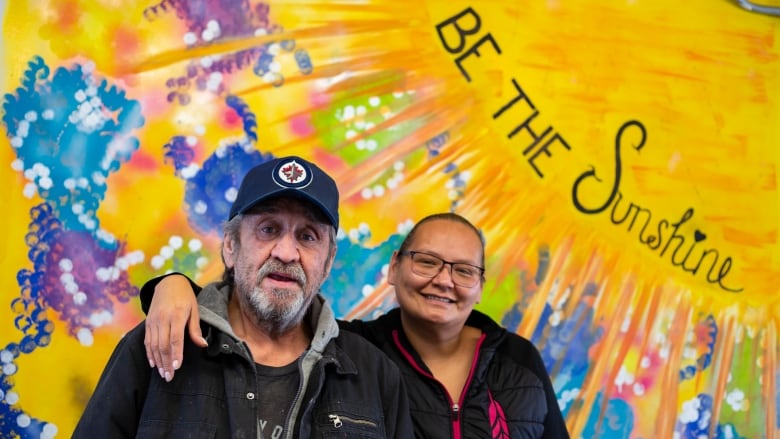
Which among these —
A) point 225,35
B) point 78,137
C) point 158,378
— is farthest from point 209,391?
point 225,35

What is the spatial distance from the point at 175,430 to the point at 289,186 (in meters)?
0.52

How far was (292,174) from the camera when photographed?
1684 mm

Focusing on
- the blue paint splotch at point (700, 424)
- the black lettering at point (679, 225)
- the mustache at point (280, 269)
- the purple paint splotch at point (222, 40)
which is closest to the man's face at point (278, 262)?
the mustache at point (280, 269)

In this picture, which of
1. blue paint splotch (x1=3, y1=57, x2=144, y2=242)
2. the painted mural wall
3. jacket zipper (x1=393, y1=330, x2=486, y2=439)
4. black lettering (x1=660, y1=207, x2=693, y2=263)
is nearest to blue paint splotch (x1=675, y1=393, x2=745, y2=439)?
the painted mural wall

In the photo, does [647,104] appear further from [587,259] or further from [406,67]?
[406,67]

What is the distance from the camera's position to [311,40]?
94.0 inches

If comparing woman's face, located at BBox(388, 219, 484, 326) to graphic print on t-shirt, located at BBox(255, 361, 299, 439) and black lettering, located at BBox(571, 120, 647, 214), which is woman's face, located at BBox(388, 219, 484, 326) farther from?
black lettering, located at BBox(571, 120, 647, 214)

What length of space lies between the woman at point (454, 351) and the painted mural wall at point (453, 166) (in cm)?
36


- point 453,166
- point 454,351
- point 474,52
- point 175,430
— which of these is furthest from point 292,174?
point 474,52

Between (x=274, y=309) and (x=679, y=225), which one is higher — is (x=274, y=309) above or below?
below

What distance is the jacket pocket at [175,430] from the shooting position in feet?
4.92

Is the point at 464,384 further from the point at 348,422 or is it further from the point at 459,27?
the point at 459,27

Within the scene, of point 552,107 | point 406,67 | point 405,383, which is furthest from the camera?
point 552,107

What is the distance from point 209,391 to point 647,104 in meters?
1.84
